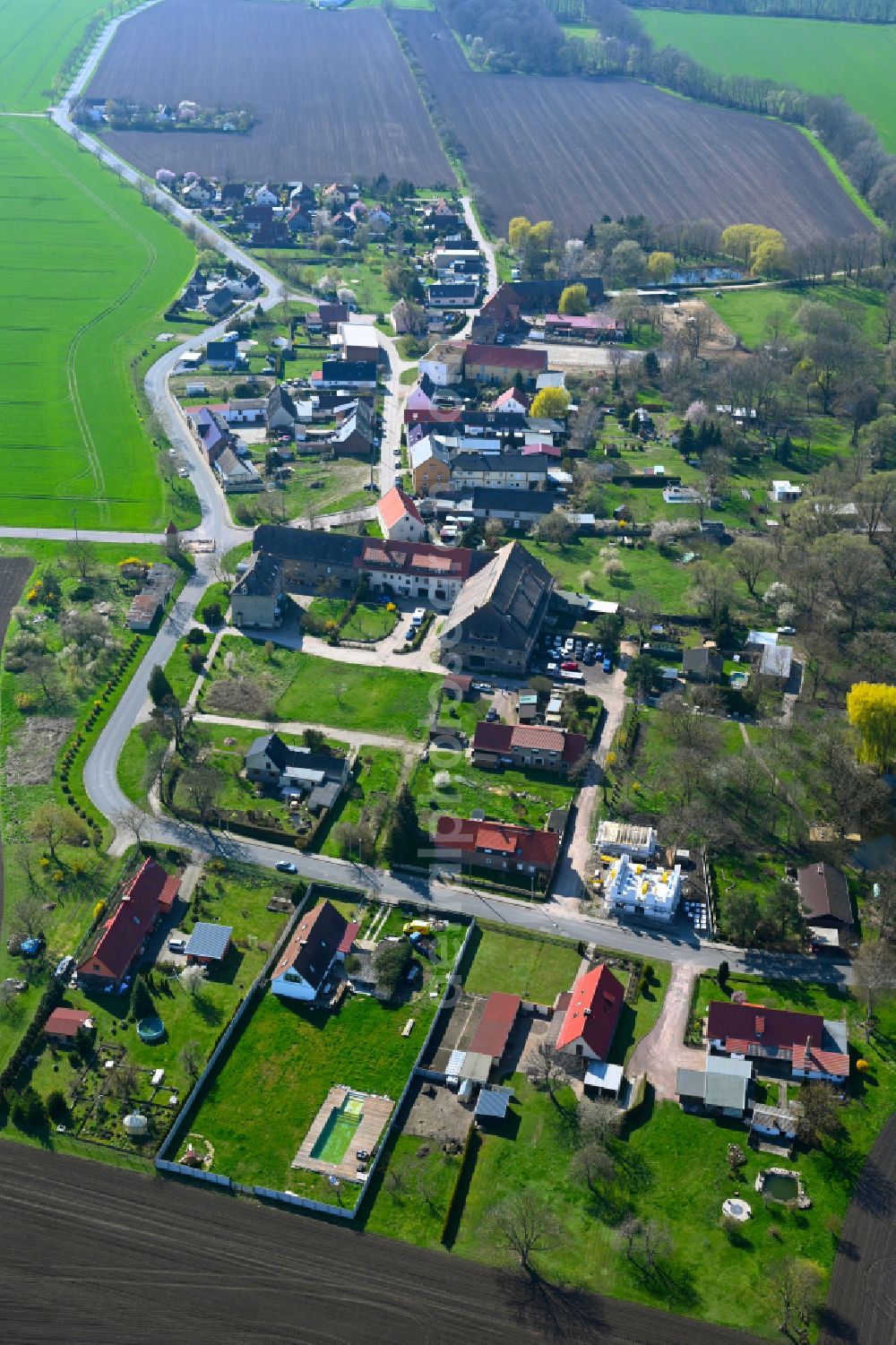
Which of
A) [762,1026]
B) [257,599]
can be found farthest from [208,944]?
[257,599]

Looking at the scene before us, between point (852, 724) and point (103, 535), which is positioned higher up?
point (852, 724)

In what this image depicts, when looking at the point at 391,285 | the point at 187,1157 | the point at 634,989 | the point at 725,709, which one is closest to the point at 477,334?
the point at 391,285

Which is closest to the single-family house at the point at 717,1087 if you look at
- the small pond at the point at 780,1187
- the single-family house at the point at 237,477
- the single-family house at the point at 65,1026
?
the small pond at the point at 780,1187

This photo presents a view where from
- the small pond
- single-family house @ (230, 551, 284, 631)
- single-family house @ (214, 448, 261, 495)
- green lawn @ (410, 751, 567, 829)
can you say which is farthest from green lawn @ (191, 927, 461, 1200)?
single-family house @ (214, 448, 261, 495)

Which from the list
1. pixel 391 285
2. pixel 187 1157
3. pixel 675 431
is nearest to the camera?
pixel 187 1157

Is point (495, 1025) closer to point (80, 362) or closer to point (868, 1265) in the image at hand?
point (868, 1265)

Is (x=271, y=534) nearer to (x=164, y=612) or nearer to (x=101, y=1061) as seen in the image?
(x=164, y=612)
